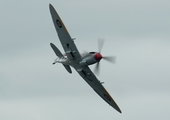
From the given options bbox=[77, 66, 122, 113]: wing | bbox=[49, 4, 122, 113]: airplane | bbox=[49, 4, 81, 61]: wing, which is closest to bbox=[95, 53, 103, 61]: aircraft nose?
bbox=[49, 4, 122, 113]: airplane

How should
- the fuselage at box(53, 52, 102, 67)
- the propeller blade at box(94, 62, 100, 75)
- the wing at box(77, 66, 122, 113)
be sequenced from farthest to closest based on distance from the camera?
the wing at box(77, 66, 122, 113)
the propeller blade at box(94, 62, 100, 75)
the fuselage at box(53, 52, 102, 67)

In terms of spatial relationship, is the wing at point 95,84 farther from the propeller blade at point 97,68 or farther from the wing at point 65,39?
the wing at point 65,39

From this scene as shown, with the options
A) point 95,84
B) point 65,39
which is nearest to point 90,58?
point 65,39

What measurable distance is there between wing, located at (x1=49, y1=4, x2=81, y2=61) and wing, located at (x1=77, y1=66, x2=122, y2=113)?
2667mm

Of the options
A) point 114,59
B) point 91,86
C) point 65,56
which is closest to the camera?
point 114,59

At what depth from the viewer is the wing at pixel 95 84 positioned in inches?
2797

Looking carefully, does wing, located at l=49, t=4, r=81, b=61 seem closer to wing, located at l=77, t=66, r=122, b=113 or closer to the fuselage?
the fuselage

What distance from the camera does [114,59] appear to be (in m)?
66.2

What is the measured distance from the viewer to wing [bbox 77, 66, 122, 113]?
7103cm

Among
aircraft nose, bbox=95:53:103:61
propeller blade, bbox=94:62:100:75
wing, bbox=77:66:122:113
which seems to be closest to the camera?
aircraft nose, bbox=95:53:103:61

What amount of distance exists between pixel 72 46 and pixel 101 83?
328 inches

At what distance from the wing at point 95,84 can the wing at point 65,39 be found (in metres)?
2.67

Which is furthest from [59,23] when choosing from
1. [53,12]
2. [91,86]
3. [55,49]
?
[91,86]

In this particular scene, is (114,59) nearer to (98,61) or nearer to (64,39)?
(98,61)
